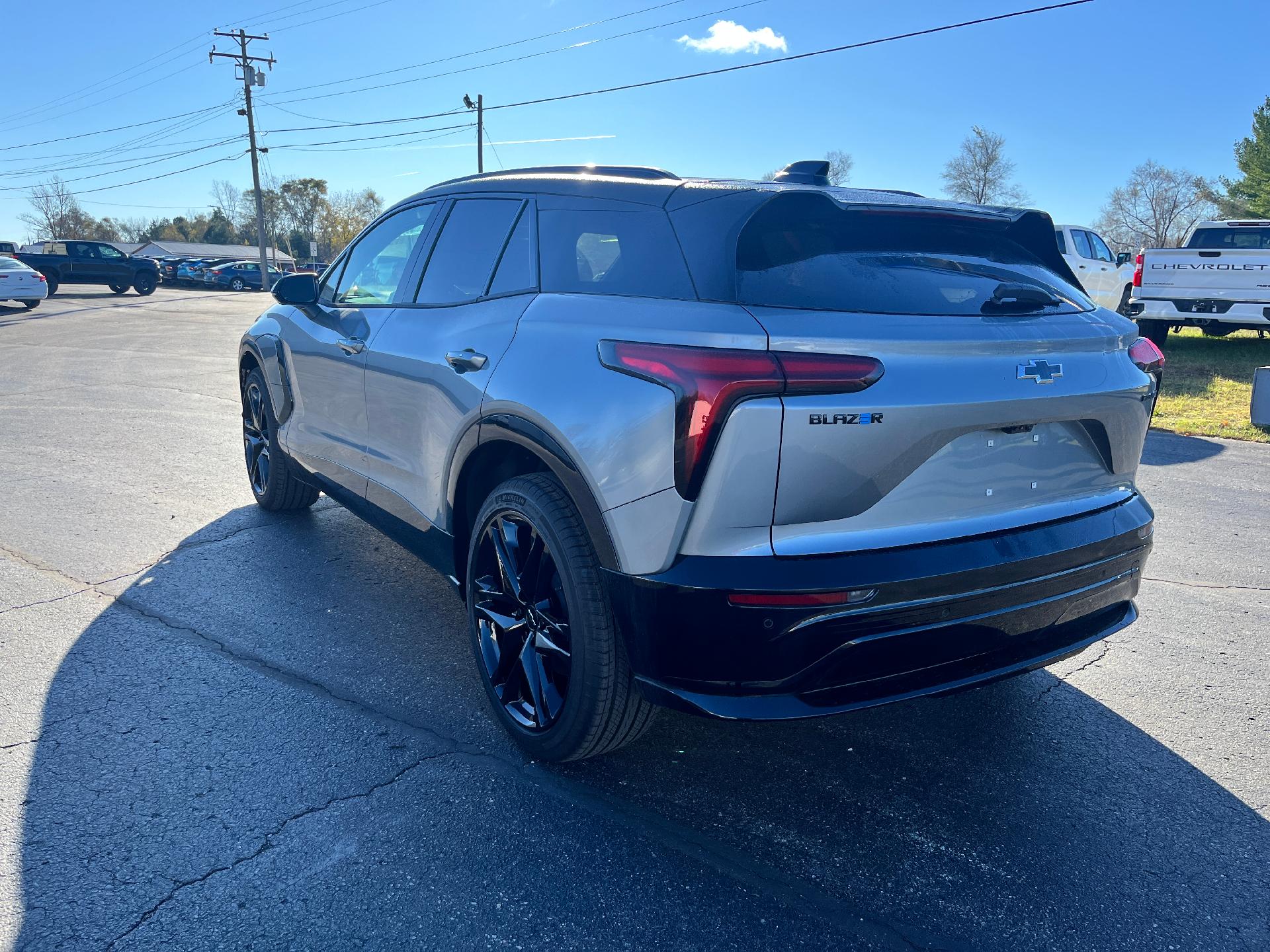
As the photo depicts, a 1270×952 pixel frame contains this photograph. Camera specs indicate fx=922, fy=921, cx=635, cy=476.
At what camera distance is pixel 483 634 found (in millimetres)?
3109

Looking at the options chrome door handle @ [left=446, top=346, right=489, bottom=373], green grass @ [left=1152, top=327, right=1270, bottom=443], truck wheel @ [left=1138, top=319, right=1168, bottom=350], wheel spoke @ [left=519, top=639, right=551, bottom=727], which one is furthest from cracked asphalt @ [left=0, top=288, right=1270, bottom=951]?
truck wheel @ [left=1138, top=319, right=1168, bottom=350]

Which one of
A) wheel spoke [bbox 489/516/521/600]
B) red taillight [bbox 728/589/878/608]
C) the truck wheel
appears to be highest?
red taillight [bbox 728/589/878/608]

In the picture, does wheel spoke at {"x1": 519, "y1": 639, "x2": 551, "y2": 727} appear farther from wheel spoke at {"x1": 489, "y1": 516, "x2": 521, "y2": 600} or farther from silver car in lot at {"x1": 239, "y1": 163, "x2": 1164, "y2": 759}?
wheel spoke at {"x1": 489, "y1": 516, "x2": 521, "y2": 600}

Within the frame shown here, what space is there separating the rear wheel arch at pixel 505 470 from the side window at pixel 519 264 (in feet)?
1.59

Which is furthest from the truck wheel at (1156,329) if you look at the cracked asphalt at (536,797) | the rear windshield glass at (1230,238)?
the cracked asphalt at (536,797)

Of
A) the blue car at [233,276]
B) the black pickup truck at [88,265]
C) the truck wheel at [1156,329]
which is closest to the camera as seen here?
the truck wheel at [1156,329]

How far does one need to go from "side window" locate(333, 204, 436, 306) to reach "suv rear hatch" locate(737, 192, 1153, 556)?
6.32 feet

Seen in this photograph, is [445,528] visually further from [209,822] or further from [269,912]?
[269,912]

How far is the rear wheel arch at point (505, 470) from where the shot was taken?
2447mm

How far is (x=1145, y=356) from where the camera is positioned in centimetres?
286

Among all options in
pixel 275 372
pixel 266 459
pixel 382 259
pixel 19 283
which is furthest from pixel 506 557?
pixel 19 283

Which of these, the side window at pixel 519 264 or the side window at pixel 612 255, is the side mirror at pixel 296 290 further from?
the side window at pixel 612 255

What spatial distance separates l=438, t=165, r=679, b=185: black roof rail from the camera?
2904 millimetres

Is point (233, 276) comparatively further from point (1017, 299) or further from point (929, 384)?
point (929, 384)
